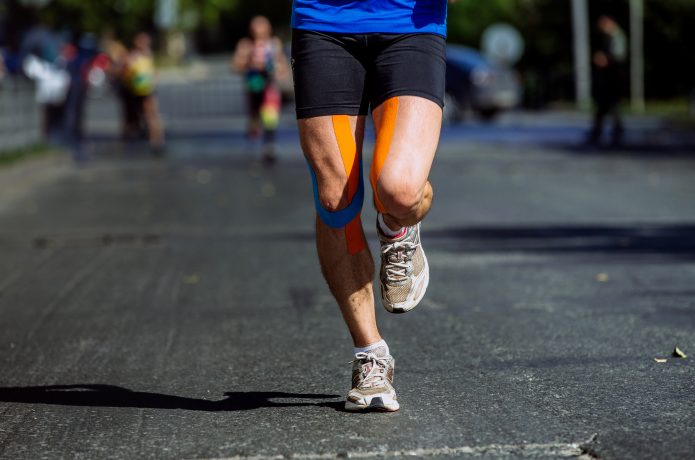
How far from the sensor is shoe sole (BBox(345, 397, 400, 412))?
4.46 meters

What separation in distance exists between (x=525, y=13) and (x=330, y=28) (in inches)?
1502

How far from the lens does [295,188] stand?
1484 cm

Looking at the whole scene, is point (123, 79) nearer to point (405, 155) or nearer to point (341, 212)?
point (341, 212)

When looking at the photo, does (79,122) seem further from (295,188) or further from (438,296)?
(438,296)

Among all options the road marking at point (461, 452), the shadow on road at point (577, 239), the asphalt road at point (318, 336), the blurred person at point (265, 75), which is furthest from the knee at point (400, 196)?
the blurred person at point (265, 75)

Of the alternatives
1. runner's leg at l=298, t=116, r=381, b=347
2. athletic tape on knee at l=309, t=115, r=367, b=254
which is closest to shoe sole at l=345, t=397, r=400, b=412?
runner's leg at l=298, t=116, r=381, b=347

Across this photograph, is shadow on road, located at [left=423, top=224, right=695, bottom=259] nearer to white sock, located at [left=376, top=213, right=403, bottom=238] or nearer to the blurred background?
white sock, located at [left=376, top=213, right=403, bottom=238]

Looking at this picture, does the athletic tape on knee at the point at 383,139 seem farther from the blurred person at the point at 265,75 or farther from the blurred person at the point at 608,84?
the blurred person at the point at 608,84

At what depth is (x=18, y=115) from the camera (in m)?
19.9

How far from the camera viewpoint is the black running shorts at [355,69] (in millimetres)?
4461

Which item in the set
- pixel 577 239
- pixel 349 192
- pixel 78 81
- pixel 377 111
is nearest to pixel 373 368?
pixel 349 192

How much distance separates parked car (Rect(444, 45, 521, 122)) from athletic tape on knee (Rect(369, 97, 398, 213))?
86.2 ft

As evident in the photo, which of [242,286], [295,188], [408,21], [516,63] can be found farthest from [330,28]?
[516,63]

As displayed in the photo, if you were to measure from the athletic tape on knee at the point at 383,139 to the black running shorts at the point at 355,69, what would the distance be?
0.13ft
